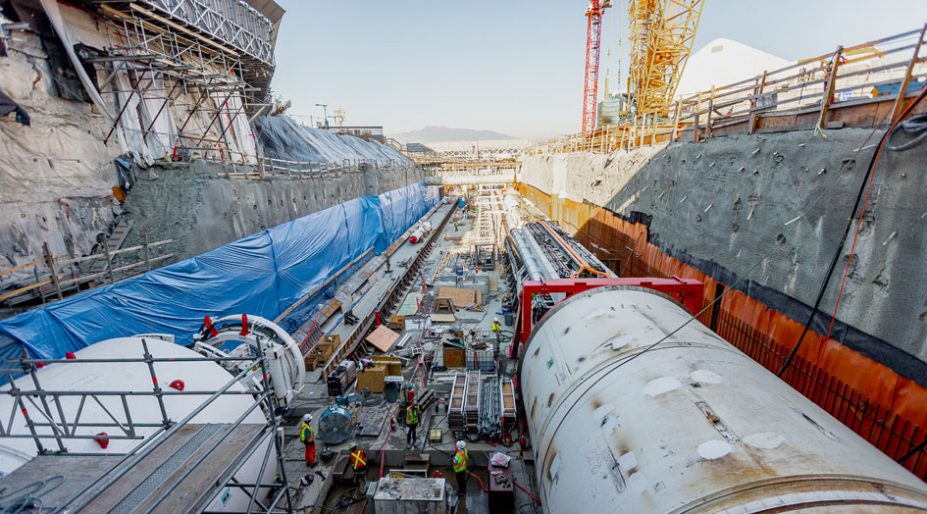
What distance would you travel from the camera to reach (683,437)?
11.6 ft

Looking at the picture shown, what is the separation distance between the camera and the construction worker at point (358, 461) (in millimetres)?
8039

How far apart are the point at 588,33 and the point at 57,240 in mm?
64283

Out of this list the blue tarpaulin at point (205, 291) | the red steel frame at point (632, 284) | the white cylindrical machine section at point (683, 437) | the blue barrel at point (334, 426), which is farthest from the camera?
the blue barrel at point (334, 426)

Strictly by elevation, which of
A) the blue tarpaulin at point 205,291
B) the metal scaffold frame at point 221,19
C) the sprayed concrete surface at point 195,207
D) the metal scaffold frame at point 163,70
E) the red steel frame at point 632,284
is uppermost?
the metal scaffold frame at point 221,19

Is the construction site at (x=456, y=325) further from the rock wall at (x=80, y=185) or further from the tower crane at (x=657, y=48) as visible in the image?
the tower crane at (x=657, y=48)

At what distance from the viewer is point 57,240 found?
11336mm

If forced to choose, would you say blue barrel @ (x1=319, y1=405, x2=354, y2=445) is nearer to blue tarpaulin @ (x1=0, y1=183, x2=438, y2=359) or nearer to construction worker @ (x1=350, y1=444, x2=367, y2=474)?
construction worker @ (x1=350, y1=444, x2=367, y2=474)

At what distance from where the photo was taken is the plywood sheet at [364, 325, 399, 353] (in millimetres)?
13453

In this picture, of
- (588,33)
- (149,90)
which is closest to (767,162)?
(149,90)

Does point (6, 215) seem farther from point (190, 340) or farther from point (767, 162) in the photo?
point (767, 162)

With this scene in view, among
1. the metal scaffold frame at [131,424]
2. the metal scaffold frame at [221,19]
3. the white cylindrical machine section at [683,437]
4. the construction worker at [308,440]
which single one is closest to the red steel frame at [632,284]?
the white cylindrical machine section at [683,437]

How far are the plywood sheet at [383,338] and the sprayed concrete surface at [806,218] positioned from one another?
10260mm

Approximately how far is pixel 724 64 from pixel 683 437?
6097cm

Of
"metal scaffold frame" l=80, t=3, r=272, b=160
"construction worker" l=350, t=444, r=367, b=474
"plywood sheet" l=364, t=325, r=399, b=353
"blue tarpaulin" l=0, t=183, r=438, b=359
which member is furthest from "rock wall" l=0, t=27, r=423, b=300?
"construction worker" l=350, t=444, r=367, b=474
